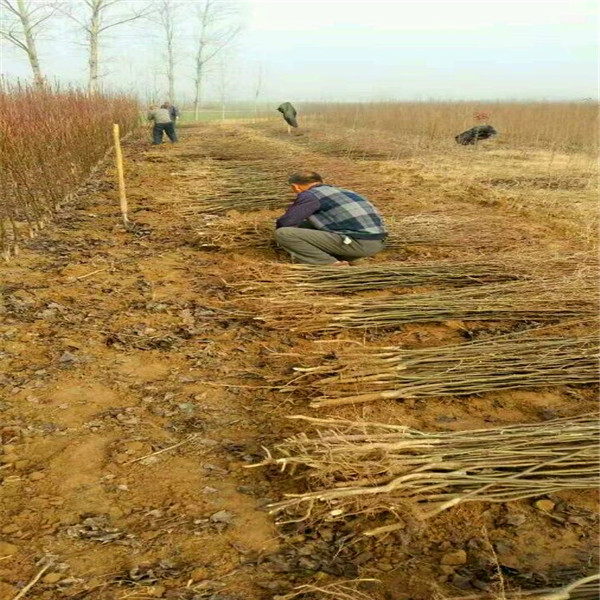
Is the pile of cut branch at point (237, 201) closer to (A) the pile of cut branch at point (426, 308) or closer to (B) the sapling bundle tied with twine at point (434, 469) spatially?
(A) the pile of cut branch at point (426, 308)

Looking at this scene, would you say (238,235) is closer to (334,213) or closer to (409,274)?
(334,213)

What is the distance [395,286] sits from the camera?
416cm

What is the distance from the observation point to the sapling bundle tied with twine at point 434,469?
1902 millimetres

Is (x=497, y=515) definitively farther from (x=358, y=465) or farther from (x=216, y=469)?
(x=216, y=469)

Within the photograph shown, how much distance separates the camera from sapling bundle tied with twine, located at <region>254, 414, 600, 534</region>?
190 cm

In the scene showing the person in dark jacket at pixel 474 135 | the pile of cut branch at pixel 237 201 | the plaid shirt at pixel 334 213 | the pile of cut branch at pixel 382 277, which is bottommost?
Answer: the pile of cut branch at pixel 382 277

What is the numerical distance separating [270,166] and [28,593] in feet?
27.4

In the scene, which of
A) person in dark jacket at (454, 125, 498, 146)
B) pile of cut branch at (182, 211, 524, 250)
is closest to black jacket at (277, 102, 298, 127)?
person in dark jacket at (454, 125, 498, 146)

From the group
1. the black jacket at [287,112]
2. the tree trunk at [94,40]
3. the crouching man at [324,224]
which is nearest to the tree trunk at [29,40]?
the tree trunk at [94,40]

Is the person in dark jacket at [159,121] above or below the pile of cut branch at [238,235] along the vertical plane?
above

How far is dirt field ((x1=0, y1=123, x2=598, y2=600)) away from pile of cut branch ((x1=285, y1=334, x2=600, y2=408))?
0.08 meters


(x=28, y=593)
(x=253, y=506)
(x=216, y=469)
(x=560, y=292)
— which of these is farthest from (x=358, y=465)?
(x=560, y=292)

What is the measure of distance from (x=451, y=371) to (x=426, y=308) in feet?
2.70

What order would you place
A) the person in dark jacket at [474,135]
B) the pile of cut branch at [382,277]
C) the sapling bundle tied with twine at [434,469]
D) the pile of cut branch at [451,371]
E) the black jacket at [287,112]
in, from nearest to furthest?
the sapling bundle tied with twine at [434,469] → the pile of cut branch at [451,371] → the pile of cut branch at [382,277] → the person in dark jacket at [474,135] → the black jacket at [287,112]
